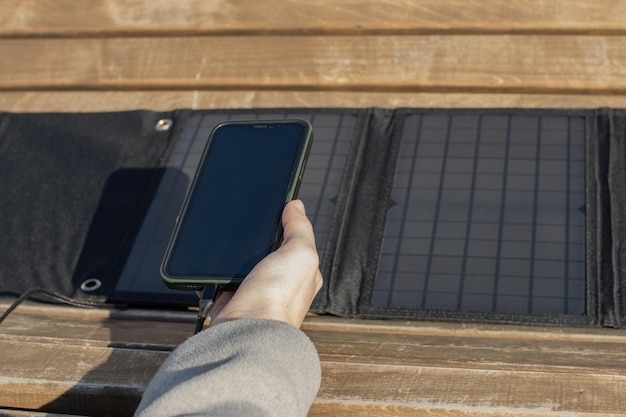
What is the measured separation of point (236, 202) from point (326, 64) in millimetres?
901

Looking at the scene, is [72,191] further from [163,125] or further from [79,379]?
[79,379]

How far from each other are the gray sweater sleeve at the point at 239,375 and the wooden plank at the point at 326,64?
4.68ft

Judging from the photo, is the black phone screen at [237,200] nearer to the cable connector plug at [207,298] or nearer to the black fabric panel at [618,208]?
the cable connector plug at [207,298]

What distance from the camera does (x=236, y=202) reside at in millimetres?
1636

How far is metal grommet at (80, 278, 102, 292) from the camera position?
79.6 inches

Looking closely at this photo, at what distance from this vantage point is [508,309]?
6.02 ft

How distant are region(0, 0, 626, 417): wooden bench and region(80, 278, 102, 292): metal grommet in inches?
2.0

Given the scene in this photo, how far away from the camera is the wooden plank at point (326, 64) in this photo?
2.33 meters

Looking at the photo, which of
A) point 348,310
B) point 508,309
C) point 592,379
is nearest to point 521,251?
point 508,309

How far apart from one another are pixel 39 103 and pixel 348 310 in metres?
1.12

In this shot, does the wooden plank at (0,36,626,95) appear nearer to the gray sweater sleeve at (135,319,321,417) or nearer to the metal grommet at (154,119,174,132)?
the metal grommet at (154,119,174,132)

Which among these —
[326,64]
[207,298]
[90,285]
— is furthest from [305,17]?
[207,298]

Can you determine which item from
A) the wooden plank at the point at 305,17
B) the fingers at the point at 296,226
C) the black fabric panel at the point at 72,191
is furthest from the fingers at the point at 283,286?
the wooden plank at the point at 305,17

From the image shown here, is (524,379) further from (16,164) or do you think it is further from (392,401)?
(16,164)
